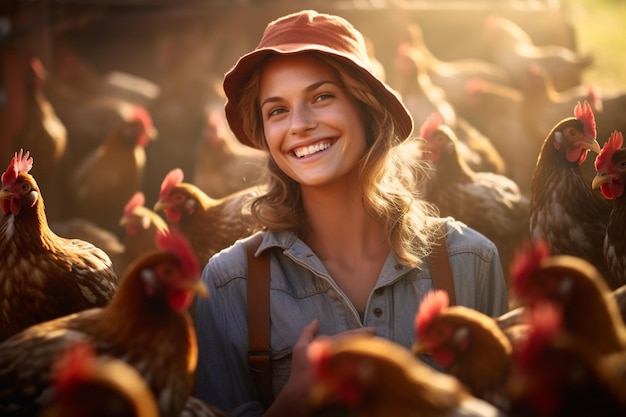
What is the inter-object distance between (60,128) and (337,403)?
615 centimetres

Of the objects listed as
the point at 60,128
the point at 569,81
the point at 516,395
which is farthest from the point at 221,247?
the point at 569,81

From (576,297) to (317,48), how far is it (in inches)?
57.2

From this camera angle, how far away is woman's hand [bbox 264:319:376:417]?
2582 mm

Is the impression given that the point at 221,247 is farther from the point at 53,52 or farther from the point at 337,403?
the point at 53,52

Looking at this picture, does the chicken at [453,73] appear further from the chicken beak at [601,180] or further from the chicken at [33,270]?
the chicken at [33,270]

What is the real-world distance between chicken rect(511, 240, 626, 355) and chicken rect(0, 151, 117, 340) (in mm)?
1854

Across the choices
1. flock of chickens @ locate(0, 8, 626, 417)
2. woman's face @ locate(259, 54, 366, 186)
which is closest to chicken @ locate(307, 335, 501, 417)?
flock of chickens @ locate(0, 8, 626, 417)

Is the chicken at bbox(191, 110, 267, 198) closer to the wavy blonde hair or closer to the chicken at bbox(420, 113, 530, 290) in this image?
the chicken at bbox(420, 113, 530, 290)

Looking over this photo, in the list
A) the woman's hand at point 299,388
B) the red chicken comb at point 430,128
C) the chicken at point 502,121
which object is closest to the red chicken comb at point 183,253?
the woman's hand at point 299,388

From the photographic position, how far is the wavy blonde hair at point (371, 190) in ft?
10.3

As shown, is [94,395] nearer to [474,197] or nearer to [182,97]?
[474,197]

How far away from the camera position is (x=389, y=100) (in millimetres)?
3256

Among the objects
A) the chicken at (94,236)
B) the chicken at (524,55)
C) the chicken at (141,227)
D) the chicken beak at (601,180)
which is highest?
the chicken at (524,55)

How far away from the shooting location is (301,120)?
3.04m
